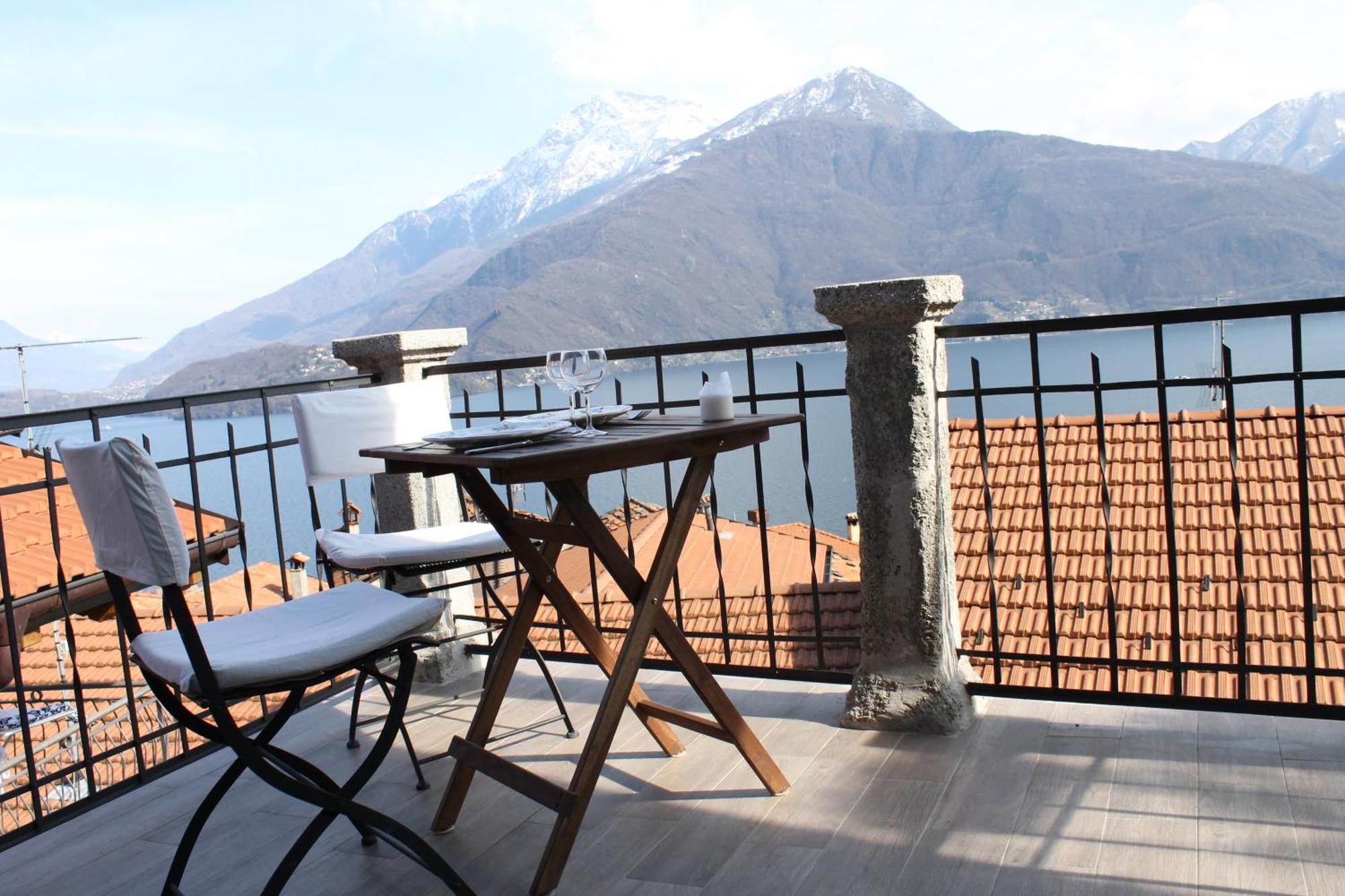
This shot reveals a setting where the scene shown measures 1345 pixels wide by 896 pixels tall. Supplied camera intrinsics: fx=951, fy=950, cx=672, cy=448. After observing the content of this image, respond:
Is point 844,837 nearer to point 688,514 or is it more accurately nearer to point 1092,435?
point 688,514

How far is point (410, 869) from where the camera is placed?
2074 mm

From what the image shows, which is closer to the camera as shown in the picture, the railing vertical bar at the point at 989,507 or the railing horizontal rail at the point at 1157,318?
the railing horizontal rail at the point at 1157,318

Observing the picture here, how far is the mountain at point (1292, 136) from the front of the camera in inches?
5349

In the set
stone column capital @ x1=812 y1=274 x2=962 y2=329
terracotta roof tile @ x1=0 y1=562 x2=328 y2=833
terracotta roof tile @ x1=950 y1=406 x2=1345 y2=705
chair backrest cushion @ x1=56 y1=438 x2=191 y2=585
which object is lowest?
terracotta roof tile @ x1=0 y1=562 x2=328 y2=833

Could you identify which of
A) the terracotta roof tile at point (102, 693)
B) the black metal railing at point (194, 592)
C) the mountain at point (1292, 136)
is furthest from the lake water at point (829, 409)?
the mountain at point (1292, 136)

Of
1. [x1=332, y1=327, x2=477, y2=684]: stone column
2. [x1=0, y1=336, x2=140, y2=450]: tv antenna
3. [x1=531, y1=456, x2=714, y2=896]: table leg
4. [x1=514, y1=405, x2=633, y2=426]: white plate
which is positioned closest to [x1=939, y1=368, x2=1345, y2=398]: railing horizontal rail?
[x1=531, y1=456, x2=714, y2=896]: table leg

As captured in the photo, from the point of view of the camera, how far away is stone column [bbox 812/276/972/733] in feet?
8.21

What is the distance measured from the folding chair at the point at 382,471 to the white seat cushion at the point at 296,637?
407 millimetres

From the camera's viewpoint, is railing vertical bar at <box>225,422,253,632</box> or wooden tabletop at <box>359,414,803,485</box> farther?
railing vertical bar at <box>225,422,253,632</box>

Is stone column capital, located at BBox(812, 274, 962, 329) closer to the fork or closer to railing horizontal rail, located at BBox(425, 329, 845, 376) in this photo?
railing horizontal rail, located at BBox(425, 329, 845, 376)

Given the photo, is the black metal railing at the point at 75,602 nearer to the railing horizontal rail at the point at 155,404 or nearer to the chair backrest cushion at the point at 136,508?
the railing horizontal rail at the point at 155,404


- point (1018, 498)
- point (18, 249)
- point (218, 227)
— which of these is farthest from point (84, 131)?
point (1018, 498)

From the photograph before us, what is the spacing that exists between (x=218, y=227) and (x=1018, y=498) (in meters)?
69.6

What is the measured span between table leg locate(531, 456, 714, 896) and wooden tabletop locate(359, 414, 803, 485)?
3.0 inches
